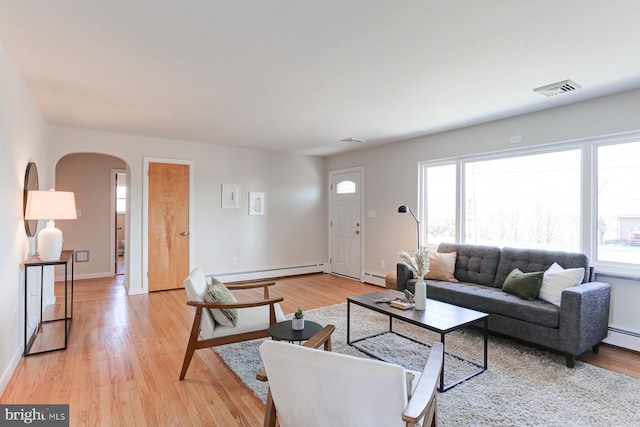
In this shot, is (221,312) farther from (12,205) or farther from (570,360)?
(570,360)

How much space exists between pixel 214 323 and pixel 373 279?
12.2 feet

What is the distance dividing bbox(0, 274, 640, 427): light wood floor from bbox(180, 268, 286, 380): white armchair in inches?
10.6

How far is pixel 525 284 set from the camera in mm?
3283

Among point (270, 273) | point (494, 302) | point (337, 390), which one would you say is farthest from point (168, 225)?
point (337, 390)

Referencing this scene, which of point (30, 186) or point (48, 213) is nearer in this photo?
point (48, 213)

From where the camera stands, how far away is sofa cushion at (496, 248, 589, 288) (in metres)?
3.29

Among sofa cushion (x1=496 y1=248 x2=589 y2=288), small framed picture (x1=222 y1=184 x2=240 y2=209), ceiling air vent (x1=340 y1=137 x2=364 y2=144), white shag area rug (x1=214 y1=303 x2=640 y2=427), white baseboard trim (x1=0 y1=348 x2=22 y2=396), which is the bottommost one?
white shag area rug (x1=214 y1=303 x2=640 y2=427)

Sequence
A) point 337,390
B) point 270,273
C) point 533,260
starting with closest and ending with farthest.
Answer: point 337,390 < point 533,260 < point 270,273

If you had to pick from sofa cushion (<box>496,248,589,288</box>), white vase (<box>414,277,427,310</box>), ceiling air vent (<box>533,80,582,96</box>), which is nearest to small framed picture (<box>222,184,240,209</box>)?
white vase (<box>414,277,427,310</box>)

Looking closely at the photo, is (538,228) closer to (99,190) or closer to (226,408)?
(226,408)

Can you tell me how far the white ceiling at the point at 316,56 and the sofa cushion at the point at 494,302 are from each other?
6.45ft

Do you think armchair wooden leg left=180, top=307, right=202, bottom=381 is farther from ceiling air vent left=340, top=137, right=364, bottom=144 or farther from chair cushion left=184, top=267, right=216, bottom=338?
ceiling air vent left=340, top=137, right=364, bottom=144

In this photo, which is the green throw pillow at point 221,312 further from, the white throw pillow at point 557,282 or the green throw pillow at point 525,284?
the white throw pillow at point 557,282

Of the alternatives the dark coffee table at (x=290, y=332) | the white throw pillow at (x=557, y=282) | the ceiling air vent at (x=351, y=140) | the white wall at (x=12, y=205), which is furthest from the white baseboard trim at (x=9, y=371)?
the ceiling air vent at (x=351, y=140)
